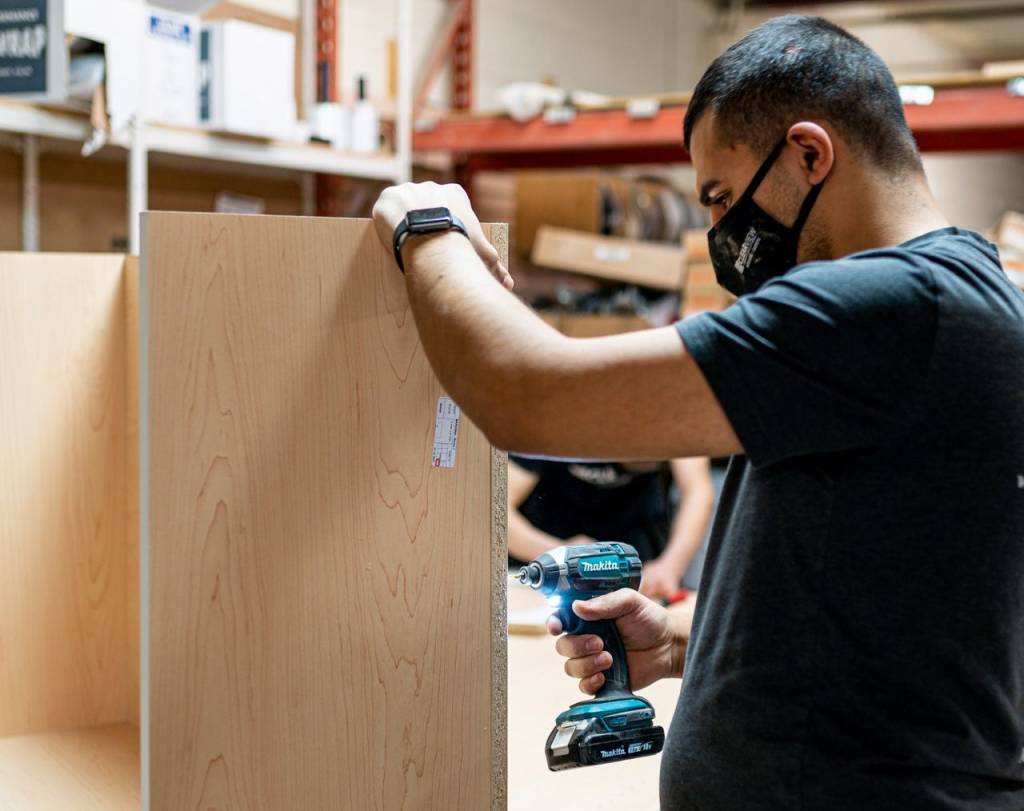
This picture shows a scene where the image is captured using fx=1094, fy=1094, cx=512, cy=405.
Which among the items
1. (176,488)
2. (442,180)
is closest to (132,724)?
(176,488)

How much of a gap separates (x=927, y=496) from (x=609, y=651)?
539 millimetres

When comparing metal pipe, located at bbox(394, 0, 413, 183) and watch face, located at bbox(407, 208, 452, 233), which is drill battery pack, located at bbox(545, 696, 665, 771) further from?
metal pipe, located at bbox(394, 0, 413, 183)

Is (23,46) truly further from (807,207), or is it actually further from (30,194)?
(807,207)

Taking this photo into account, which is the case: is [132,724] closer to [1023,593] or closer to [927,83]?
[1023,593]

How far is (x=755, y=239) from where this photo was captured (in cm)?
123

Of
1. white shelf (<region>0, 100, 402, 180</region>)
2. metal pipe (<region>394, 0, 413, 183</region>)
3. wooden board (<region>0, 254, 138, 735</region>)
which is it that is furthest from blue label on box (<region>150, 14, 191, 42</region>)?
wooden board (<region>0, 254, 138, 735</region>)

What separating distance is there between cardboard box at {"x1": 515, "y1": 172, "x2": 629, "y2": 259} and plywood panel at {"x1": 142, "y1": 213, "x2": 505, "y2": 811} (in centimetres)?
372

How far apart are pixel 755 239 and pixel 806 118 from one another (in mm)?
151

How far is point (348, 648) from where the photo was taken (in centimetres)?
124

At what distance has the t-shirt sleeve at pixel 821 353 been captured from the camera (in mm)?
950

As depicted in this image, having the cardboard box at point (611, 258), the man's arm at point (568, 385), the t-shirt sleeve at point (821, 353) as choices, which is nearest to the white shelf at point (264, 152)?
the cardboard box at point (611, 258)

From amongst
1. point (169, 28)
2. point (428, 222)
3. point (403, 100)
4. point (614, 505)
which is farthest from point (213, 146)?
point (428, 222)

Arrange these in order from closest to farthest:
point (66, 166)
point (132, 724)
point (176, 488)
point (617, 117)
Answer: point (176, 488) < point (132, 724) < point (66, 166) < point (617, 117)

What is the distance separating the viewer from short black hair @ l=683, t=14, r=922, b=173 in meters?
1.12
